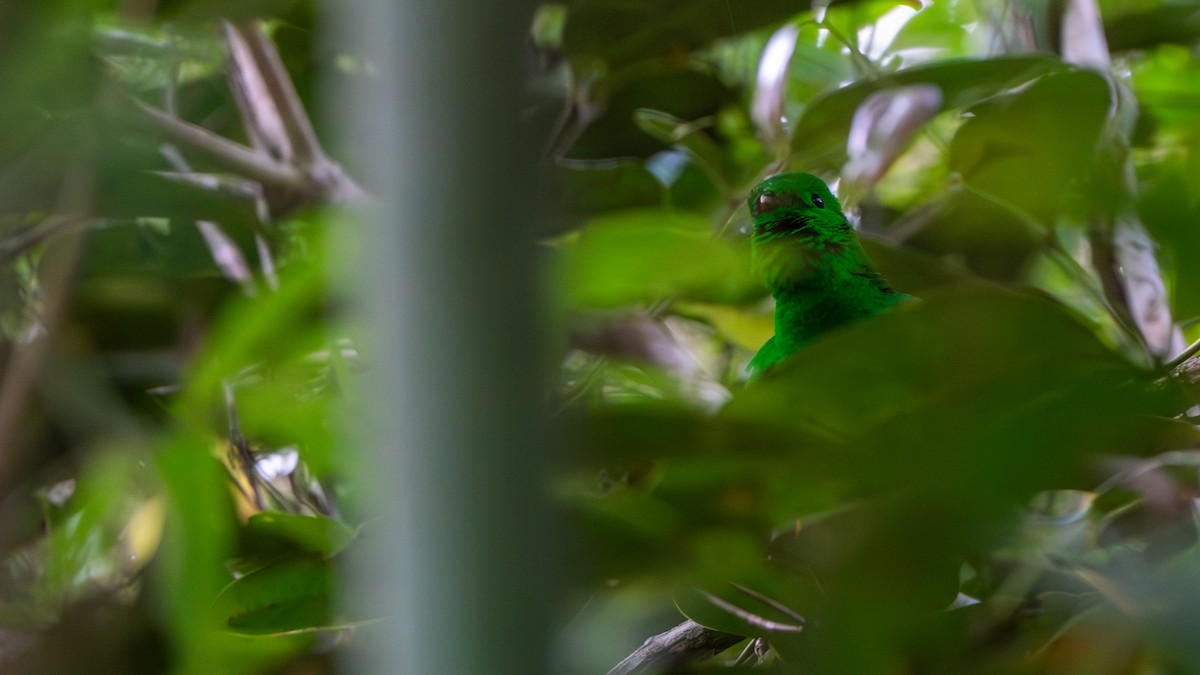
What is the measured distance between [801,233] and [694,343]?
38 centimetres

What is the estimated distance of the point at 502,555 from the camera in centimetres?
16

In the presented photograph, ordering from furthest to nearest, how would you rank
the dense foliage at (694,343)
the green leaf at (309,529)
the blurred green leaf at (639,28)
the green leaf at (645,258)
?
the blurred green leaf at (639,28) < the green leaf at (309,529) < the green leaf at (645,258) < the dense foliage at (694,343)

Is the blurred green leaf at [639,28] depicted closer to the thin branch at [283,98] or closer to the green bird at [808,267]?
the green bird at [808,267]

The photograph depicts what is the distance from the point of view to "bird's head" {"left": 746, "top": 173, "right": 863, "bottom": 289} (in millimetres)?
853

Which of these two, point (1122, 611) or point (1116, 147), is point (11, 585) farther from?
point (1116, 147)

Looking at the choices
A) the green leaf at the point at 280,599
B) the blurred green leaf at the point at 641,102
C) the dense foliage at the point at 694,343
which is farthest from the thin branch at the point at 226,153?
the green leaf at the point at 280,599

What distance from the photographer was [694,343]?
1218 millimetres

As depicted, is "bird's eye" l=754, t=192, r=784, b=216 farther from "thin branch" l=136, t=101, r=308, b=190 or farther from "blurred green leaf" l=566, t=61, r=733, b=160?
"thin branch" l=136, t=101, r=308, b=190

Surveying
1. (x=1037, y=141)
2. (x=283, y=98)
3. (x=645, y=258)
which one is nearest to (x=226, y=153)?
(x=283, y=98)

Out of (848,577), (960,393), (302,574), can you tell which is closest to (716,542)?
(848,577)

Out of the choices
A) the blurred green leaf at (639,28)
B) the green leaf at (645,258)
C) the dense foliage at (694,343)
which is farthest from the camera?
the blurred green leaf at (639,28)

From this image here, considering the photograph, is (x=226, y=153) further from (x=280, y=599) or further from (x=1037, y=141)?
(x=1037, y=141)

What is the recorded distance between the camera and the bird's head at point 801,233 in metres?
0.85

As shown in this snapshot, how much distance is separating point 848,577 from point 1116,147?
0.52 m
